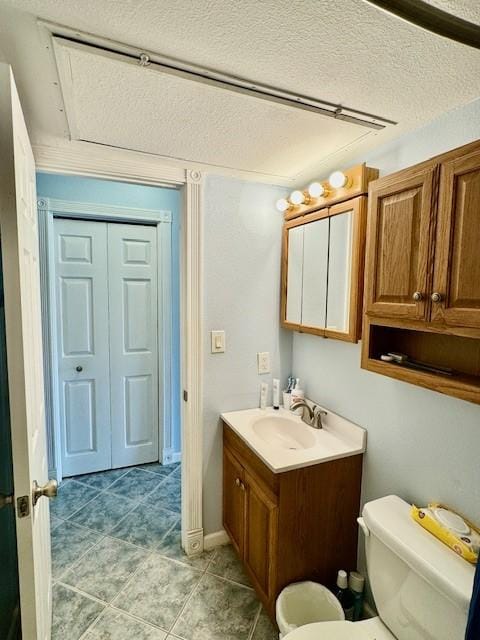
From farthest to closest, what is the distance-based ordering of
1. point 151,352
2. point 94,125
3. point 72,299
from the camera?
1. point 151,352
2. point 72,299
3. point 94,125

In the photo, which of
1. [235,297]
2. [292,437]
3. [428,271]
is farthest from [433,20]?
[292,437]

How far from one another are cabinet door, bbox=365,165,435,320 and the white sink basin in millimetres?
847

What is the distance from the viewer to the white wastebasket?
1.39 meters

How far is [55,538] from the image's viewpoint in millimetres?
2025

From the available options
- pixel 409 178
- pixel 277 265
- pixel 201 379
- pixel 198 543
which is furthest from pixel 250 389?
pixel 409 178

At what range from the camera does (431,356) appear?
48.7 inches

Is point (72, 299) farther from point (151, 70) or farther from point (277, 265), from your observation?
point (151, 70)

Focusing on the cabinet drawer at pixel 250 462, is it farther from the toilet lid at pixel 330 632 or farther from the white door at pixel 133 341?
the white door at pixel 133 341

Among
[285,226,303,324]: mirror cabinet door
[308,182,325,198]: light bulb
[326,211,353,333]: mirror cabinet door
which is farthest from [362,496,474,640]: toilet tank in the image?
[308,182,325,198]: light bulb

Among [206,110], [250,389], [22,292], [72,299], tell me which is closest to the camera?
[22,292]

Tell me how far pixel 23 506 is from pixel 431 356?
1365 millimetres

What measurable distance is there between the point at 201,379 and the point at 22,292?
3.71ft

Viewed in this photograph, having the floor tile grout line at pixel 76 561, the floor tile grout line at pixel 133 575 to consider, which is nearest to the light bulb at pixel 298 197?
the floor tile grout line at pixel 133 575

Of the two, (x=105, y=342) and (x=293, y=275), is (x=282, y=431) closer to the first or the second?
(x=293, y=275)
